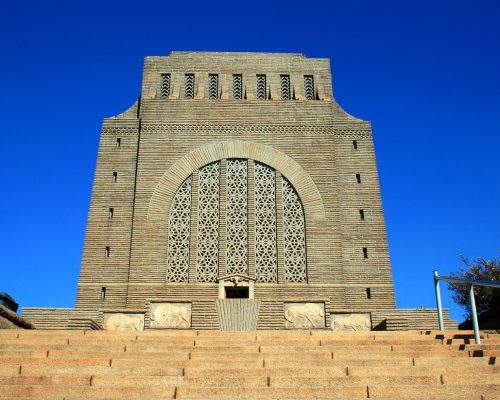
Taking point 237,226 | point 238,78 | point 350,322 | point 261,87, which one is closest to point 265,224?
point 237,226

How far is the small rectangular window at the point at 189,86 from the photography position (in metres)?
24.6

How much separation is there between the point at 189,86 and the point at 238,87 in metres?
2.04

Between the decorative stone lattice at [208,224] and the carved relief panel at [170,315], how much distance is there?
239 centimetres

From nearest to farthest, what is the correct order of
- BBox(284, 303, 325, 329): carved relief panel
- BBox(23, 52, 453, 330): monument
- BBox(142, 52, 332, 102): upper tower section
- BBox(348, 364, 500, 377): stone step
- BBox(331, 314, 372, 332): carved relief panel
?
BBox(348, 364, 500, 377): stone step < BBox(331, 314, 372, 332): carved relief panel < BBox(284, 303, 325, 329): carved relief panel < BBox(23, 52, 453, 330): monument < BBox(142, 52, 332, 102): upper tower section

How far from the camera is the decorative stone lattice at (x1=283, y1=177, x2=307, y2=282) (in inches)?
842

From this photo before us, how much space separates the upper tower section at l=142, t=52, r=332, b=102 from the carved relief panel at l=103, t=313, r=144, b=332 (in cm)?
989

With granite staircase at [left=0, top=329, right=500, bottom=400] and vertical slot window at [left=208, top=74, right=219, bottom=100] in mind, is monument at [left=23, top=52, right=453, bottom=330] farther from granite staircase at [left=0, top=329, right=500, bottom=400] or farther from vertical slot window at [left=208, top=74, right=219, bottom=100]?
granite staircase at [left=0, top=329, right=500, bottom=400]

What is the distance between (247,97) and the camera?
2439cm

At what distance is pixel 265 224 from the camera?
2212cm

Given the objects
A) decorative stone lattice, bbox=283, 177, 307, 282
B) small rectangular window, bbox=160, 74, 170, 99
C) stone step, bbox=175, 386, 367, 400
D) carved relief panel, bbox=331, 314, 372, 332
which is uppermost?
small rectangular window, bbox=160, 74, 170, 99

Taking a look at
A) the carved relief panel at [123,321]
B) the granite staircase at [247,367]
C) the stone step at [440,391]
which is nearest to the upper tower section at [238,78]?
the carved relief panel at [123,321]

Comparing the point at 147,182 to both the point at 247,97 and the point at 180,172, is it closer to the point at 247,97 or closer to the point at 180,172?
the point at 180,172

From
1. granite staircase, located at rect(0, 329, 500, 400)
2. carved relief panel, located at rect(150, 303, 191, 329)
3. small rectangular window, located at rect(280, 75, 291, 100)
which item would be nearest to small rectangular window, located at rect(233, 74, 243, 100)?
small rectangular window, located at rect(280, 75, 291, 100)

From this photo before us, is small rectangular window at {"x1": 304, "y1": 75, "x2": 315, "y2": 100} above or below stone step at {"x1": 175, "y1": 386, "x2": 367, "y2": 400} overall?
above
